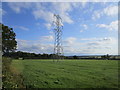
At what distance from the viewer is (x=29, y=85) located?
11859mm

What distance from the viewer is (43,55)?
119 meters

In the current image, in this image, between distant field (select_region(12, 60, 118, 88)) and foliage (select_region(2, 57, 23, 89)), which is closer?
foliage (select_region(2, 57, 23, 89))

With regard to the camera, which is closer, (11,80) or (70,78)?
(11,80)

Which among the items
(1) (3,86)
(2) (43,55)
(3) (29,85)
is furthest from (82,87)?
(2) (43,55)

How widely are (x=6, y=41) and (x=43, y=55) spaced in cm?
6066

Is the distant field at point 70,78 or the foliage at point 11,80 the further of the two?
the distant field at point 70,78

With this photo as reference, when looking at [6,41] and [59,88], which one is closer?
[59,88]

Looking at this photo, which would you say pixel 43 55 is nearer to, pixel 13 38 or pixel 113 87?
pixel 13 38

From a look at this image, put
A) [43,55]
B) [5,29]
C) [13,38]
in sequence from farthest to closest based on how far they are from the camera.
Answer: [43,55]
[13,38]
[5,29]

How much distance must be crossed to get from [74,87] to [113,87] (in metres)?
2.44

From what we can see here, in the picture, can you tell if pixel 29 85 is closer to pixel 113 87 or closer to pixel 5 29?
pixel 113 87

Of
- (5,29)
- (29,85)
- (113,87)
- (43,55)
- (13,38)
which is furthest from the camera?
(43,55)

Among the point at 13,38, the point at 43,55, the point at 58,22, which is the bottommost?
the point at 43,55

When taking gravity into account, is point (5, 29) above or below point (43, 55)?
above
